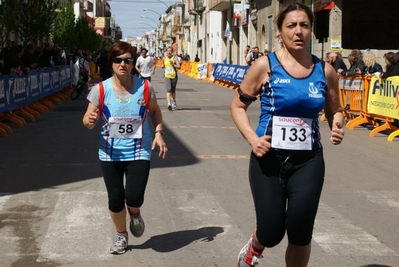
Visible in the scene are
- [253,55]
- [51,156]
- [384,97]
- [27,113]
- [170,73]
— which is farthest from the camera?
[253,55]

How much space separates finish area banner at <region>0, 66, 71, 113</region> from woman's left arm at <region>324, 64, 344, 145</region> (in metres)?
11.6

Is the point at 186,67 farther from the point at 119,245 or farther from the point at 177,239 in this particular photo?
the point at 119,245

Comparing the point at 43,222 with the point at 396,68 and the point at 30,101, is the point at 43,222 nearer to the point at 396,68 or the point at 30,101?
the point at 396,68

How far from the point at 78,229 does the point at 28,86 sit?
1243 cm

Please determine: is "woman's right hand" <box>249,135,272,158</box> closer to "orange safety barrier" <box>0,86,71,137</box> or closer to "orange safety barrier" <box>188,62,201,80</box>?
"orange safety barrier" <box>0,86,71,137</box>

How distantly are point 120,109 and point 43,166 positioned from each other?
5.27m

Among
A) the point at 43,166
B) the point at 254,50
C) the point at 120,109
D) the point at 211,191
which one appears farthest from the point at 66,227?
the point at 254,50

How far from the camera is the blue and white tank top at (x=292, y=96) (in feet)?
14.4

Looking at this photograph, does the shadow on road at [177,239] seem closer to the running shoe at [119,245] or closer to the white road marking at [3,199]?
the running shoe at [119,245]

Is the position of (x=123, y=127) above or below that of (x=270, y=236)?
above

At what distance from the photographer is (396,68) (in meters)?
15.2

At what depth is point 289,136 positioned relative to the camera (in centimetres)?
437

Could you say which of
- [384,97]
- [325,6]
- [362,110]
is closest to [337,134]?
[384,97]

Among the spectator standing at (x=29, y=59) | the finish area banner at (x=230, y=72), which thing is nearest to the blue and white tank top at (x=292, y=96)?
the spectator standing at (x=29, y=59)
